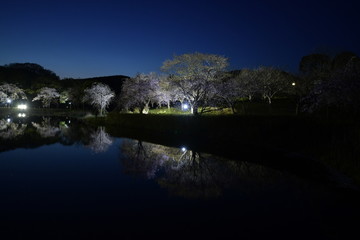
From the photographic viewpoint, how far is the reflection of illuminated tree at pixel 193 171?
1170 centimetres

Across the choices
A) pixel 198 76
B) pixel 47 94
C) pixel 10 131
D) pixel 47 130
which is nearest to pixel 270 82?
pixel 198 76

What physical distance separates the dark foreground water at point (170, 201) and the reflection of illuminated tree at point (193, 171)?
0.05 metres

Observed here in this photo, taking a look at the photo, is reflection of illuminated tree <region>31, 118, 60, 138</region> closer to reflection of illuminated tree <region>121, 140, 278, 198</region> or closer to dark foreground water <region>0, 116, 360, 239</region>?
dark foreground water <region>0, 116, 360, 239</region>

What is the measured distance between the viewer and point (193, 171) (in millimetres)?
14578

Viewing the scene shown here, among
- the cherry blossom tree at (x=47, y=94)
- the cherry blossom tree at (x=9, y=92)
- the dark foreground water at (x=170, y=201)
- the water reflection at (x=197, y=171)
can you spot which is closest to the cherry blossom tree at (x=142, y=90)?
the water reflection at (x=197, y=171)

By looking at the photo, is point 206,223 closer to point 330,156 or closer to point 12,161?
point 330,156

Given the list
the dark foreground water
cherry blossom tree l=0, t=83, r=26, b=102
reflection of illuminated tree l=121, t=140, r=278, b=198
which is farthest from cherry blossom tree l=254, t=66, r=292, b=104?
cherry blossom tree l=0, t=83, r=26, b=102

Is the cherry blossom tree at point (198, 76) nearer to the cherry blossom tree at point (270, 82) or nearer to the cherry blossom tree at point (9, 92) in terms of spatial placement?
the cherry blossom tree at point (270, 82)

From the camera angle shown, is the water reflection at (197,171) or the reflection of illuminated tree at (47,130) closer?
the water reflection at (197,171)

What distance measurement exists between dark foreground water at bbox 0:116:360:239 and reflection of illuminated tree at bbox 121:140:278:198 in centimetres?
5

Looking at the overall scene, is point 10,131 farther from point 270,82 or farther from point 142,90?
point 270,82

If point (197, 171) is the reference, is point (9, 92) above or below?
above

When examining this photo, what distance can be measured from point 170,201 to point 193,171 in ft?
15.9

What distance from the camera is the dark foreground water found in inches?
290
